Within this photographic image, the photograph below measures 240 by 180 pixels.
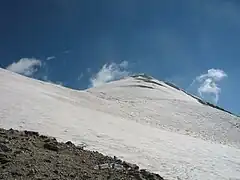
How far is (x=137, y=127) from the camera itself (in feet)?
69.3

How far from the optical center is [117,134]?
1791cm

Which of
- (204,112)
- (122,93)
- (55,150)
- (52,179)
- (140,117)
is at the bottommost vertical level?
(52,179)

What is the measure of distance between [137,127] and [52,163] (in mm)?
11896

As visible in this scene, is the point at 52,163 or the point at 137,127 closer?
the point at 52,163

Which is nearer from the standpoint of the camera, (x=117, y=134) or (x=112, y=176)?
(x=112, y=176)

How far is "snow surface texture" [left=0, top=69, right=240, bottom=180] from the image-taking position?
568 inches

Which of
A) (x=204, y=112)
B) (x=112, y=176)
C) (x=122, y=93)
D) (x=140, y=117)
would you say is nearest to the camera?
(x=112, y=176)

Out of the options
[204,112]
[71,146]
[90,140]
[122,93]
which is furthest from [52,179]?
[122,93]

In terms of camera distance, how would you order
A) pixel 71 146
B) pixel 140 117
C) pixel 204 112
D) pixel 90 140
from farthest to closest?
pixel 204 112 → pixel 140 117 → pixel 90 140 → pixel 71 146

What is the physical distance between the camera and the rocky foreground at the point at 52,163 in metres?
8.73

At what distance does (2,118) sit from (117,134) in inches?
189

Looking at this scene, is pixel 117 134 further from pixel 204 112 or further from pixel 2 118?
pixel 204 112

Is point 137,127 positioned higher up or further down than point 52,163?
higher up

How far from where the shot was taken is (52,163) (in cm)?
946
